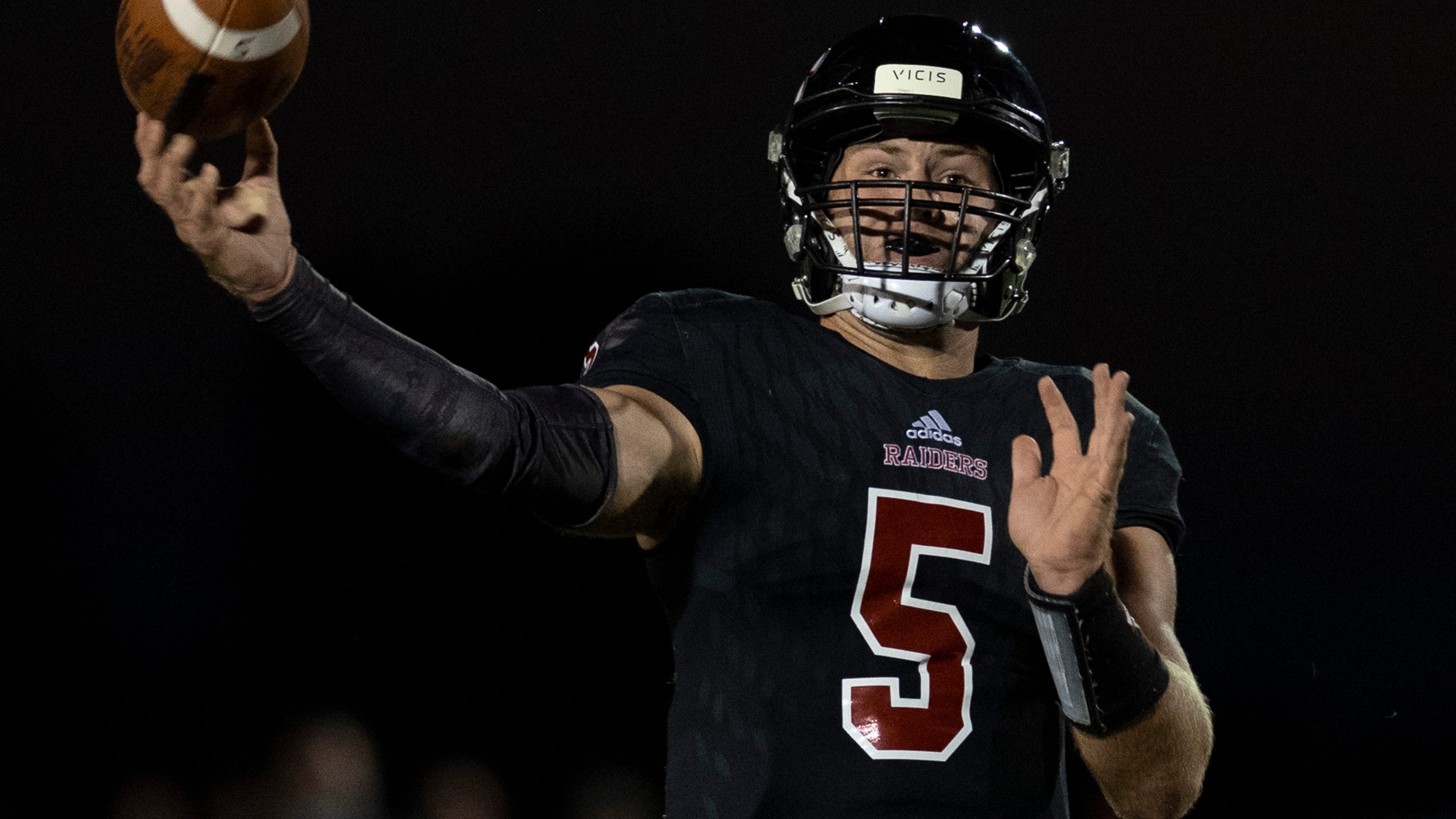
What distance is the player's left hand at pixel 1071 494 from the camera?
3.71 feet

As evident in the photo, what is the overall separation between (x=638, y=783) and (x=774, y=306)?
1.04 metres

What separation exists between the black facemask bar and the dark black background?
0.90m

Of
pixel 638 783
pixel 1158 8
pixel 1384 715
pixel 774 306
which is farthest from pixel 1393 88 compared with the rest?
pixel 638 783

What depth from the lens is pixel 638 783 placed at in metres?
2.21

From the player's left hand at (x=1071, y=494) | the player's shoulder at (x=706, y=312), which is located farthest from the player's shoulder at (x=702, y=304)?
the player's left hand at (x=1071, y=494)

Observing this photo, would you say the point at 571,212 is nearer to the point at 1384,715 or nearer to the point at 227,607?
the point at 227,607

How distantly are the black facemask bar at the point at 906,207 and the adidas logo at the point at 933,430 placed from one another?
140 millimetres

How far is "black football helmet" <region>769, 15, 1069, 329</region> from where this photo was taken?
4.73ft

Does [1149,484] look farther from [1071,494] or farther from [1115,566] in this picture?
[1071,494]

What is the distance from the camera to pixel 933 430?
4.58 feet

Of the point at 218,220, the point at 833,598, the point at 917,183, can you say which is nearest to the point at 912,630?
the point at 833,598

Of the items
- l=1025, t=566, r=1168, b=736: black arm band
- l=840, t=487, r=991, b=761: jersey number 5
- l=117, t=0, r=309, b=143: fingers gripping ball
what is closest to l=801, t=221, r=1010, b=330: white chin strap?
l=840, t=487, r=991, b=761: jersey number 5

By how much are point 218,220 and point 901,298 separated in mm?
712

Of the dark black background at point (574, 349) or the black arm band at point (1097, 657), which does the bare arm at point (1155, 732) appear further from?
the dark black background at point (574, 349)
